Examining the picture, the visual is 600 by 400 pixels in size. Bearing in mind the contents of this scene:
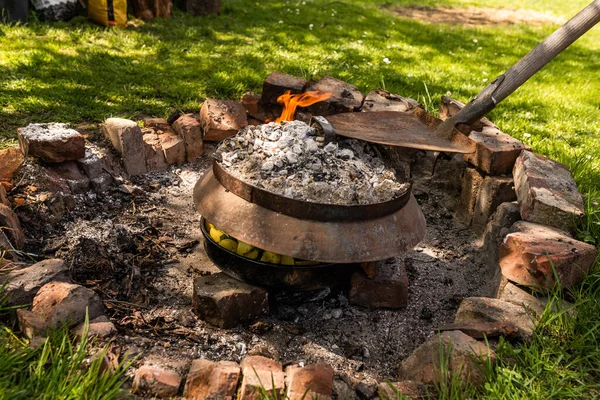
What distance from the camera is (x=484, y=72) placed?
6.25 m

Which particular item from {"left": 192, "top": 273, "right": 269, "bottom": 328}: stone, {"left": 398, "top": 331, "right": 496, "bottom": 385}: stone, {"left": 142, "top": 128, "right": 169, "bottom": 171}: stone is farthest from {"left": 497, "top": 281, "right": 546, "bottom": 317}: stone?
{"left": 142, "top": 128, "right": 169, "bottom": 171}: stone

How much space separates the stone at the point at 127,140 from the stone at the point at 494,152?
2.26 meters

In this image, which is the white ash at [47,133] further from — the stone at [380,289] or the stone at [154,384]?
the stone at [380,289]

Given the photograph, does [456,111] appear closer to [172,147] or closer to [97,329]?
[172,147]

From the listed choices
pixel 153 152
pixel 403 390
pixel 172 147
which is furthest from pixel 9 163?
pixel 403 390

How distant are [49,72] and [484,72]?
4508 millimetres

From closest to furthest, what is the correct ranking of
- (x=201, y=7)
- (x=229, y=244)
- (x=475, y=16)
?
(x=229, y=244) → (x=201, y=7) → (x=475, y=16)

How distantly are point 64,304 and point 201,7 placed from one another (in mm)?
5600

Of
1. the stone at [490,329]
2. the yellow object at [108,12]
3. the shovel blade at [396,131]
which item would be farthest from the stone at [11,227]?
the yellow object at [108,12]

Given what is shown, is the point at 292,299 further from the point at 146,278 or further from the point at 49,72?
the point at 49,72

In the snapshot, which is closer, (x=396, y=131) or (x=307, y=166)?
(x=307, y=166)

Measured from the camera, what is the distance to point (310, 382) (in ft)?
7.16

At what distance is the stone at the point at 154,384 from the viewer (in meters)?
2.15

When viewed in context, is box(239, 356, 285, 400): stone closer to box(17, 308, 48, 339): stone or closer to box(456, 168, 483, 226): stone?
box(17, 308, 48, 339): stone
